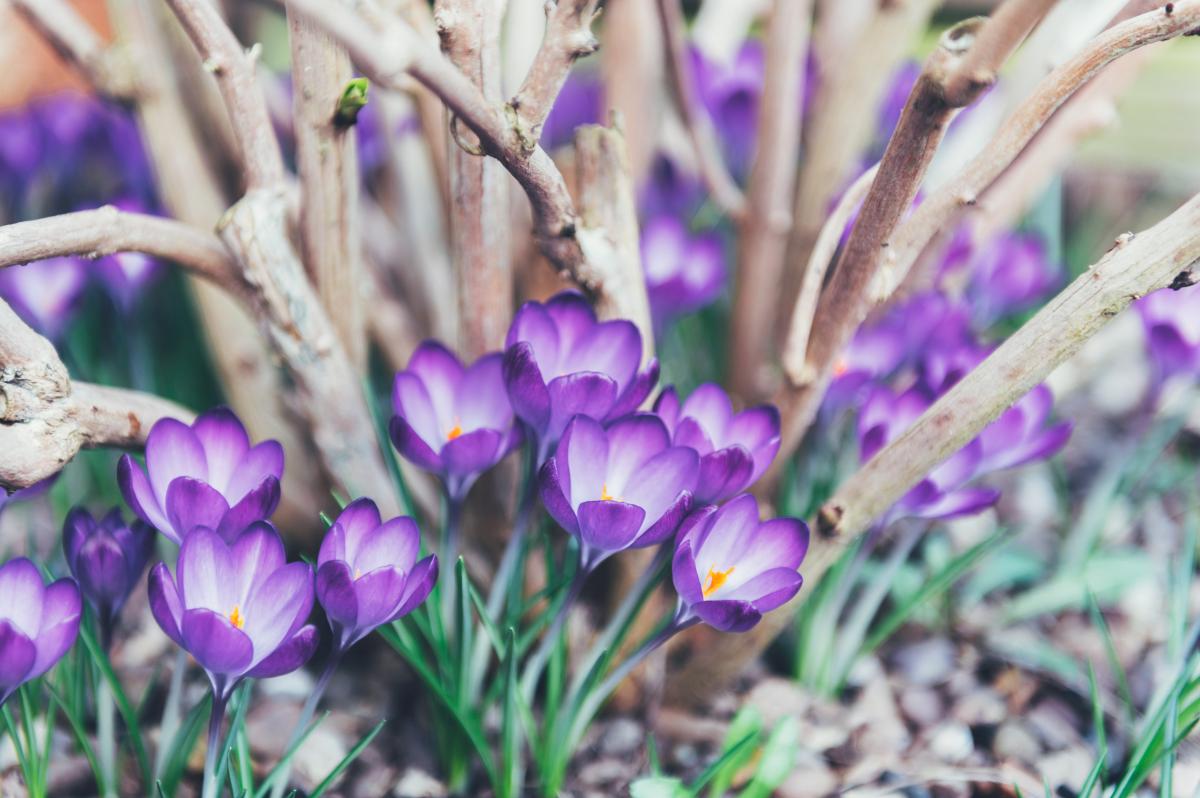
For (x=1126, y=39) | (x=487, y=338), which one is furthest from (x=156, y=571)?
(x=1126, y=39)

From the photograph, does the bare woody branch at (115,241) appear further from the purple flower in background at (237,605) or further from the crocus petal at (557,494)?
the crocus petal at (557,494)

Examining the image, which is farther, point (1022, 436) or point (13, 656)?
point (1022, 436)

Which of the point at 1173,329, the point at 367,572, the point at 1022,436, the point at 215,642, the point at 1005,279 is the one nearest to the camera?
the point at 215,642

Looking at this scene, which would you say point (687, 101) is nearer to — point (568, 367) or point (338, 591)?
point (568, 367)

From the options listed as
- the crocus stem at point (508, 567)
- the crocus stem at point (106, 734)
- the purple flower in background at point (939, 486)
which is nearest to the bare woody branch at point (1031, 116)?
the purple flower in background at point (939, 486)

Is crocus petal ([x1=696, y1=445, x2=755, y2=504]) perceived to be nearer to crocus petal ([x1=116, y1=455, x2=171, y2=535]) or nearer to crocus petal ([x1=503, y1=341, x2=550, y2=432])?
crocus petal ([x1=503, y1=341, x2=550, y2=432])

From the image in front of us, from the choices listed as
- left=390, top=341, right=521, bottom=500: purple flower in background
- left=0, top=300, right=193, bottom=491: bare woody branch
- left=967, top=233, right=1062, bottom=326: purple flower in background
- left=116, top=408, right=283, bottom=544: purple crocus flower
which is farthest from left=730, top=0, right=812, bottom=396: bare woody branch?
left=0, top=300, right=193, bottom=491: bare woody branch

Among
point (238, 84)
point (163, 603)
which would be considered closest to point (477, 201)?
point (238, 84)
